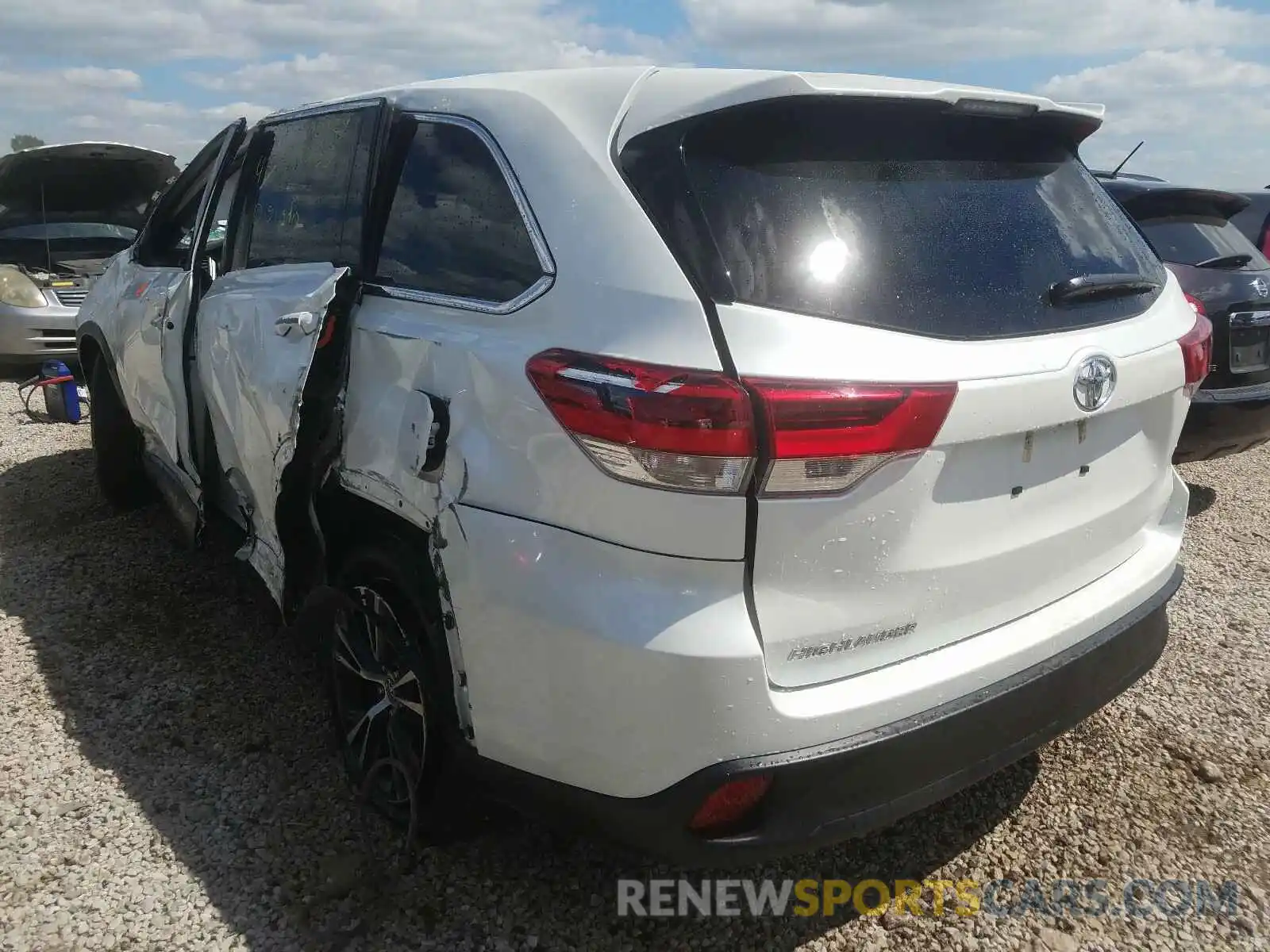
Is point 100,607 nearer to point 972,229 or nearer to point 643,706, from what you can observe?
point 643,706

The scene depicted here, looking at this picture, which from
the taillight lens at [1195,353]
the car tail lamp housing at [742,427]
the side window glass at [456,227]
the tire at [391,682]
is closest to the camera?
the car tail lamp housing at [742,427]

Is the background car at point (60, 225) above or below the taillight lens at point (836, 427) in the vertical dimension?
below

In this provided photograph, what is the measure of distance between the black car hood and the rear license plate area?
8094 millimetres

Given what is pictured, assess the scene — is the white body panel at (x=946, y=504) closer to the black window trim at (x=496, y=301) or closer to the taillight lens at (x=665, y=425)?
the taillight lens at (x=665, y=425)

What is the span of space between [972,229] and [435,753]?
1.66 meters

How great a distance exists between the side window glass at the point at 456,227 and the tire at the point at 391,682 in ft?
2.06

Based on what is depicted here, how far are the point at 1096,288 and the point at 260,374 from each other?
2191 millimetres

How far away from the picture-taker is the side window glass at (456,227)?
6.66 ft

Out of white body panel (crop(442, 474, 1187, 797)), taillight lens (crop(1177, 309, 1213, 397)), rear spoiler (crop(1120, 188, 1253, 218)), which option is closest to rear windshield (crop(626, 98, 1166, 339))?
taillight lens (crop(1177, 309, 1213, 397))

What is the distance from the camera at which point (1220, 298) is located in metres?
4.59

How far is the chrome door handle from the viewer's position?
8.05 feet

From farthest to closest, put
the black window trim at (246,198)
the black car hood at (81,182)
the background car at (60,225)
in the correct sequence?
the background car at (60,225), the black car hood at (81,182), the black window trim at (246,198)

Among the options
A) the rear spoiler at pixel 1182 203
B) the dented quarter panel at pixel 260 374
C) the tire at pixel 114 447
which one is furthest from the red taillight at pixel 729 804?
the rear spoiler at pixel 1182 203

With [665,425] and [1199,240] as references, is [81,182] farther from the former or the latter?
[665,425]
